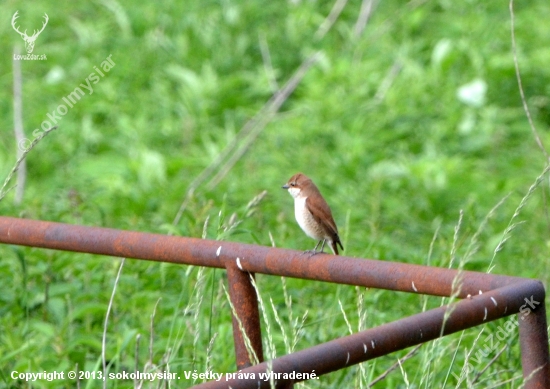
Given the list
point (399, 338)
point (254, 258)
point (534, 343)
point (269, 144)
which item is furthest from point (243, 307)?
point (269, 144)

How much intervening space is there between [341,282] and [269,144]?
5404 mm

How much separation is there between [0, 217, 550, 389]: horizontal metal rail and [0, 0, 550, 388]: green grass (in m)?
1.03

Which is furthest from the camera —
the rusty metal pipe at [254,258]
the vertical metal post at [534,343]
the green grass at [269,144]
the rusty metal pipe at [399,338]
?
the green grass at [269,144]

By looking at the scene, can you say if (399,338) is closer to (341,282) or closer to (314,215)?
(341,282)

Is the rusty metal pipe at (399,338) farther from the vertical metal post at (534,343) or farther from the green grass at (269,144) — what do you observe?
the green grass at (269,144)

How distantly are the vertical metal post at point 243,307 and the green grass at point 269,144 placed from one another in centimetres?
109

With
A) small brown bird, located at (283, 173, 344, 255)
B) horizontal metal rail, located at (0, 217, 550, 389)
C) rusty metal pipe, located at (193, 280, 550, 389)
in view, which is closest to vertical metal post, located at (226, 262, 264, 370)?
horizontal metal rail, located at (0, 217, 550, 389)

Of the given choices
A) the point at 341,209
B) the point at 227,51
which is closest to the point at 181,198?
the point at 341,209

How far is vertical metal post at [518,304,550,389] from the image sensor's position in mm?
1802

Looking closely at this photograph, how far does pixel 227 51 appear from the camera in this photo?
905 cm

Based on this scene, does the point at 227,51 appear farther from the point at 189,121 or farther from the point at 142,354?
the point at 142,354

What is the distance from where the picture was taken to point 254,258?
2.12m

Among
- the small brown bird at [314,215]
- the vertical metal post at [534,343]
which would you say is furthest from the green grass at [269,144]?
the vertical metal post at [534,343]

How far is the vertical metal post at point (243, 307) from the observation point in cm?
216
